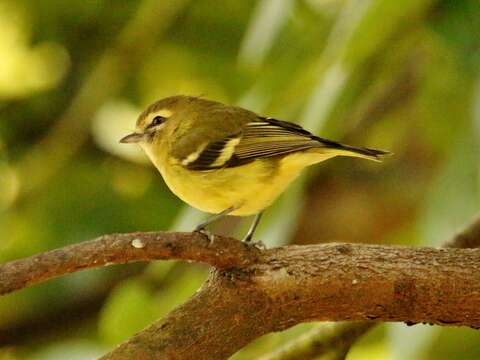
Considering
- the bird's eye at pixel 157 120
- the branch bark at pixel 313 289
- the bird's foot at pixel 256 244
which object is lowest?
the branch bark at pixel 313 289

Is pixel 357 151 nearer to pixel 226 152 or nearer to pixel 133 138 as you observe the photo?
pixel 226 152

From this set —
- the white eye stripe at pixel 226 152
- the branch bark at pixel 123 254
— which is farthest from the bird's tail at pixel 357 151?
the branch bark at pixel 123 254

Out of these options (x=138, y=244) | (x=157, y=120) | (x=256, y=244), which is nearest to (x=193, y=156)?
(x=157, y=120)

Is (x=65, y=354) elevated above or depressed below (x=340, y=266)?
above

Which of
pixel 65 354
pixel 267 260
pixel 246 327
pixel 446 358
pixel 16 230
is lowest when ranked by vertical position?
pixel 246 327

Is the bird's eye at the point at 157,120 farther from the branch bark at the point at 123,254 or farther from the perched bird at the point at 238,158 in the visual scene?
the branch bark at the point at 123,254

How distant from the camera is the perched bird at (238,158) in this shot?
282 centimetres

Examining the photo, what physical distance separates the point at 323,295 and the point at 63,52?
10.5ft

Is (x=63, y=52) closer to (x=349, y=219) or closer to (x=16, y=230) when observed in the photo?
(x=16, y=230)

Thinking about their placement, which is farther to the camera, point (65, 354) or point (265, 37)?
point (65, 354)

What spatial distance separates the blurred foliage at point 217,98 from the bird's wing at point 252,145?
28 cm

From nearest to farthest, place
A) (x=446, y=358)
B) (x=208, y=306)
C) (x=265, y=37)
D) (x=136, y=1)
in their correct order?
(x=208, y=306), (x=265, y=37), (x=446, y=358), (x=136, y=1)

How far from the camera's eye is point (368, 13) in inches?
112

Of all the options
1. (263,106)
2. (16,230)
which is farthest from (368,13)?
(16,230)
